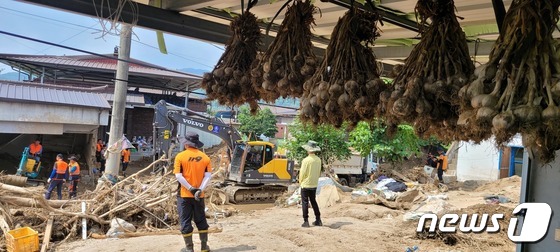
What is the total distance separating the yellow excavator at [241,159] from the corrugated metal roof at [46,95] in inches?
86.1

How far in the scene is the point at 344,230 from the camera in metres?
9.86

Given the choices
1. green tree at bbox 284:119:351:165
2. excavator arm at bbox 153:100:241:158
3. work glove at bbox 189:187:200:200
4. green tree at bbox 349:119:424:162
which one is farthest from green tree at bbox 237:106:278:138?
work glove at bbox 189:187:200:200

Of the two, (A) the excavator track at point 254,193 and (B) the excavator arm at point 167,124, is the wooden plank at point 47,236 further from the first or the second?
(A) the excavator track at point 254,193

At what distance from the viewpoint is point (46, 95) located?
14.5 metres

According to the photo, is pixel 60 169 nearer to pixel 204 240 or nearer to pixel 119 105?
pixel 119 105

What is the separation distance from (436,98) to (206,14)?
2.40 metres

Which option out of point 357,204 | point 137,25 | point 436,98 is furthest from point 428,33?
point 357,204

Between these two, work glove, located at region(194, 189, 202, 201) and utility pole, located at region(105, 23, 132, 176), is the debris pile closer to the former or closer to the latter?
utility pole, located at region(105, 23, 132, 176)

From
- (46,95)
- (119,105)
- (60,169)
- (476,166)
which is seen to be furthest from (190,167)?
(476,166)

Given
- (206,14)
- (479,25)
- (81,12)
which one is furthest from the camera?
(479,25)

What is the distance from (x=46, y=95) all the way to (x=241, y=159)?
6601 mm

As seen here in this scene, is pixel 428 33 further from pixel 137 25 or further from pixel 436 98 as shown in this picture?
pixel 137 25

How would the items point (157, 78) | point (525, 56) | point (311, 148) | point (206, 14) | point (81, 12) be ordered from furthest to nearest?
point (157, 78), point (311, 148), point (206, 14), point (81, 12), point (525, 56)

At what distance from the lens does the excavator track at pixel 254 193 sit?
15.1 meters
